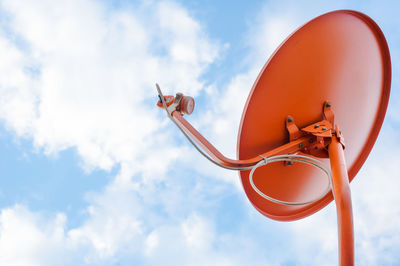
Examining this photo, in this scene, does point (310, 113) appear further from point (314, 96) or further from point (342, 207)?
point (342, 207)

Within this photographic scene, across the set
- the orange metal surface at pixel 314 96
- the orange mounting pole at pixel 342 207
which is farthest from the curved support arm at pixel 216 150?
the orange mounting pole at pixel 342 207

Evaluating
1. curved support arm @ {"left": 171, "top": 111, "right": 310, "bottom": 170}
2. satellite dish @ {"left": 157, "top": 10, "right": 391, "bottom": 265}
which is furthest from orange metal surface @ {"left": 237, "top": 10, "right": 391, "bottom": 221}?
curved support arm @ {"left": 171, "top": 111, "right": 310, "bottom": 170}

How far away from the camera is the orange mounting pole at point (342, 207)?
2188 millimetres

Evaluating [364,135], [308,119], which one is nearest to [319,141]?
[308,119]

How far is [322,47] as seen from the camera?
10.0 feet

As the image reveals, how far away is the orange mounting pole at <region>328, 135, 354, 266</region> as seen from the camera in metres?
2.19

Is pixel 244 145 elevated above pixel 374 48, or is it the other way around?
pixel 374 48

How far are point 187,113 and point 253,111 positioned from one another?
2.48 ft

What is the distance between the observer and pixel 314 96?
316 centimetres

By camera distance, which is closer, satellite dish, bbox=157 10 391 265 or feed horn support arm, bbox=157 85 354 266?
feed horn support arm, bbox=157 85 354 266

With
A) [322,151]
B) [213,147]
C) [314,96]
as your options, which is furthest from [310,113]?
[213,147]

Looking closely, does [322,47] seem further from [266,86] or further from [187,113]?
[187,113]

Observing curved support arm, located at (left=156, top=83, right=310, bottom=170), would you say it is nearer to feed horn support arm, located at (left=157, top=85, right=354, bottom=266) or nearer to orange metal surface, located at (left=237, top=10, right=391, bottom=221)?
feed horn support arm, located at (left=157, top=85, right=354, bottom=266)

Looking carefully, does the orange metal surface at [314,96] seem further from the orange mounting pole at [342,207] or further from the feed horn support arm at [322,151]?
the orange mounting pole at [342,207]
